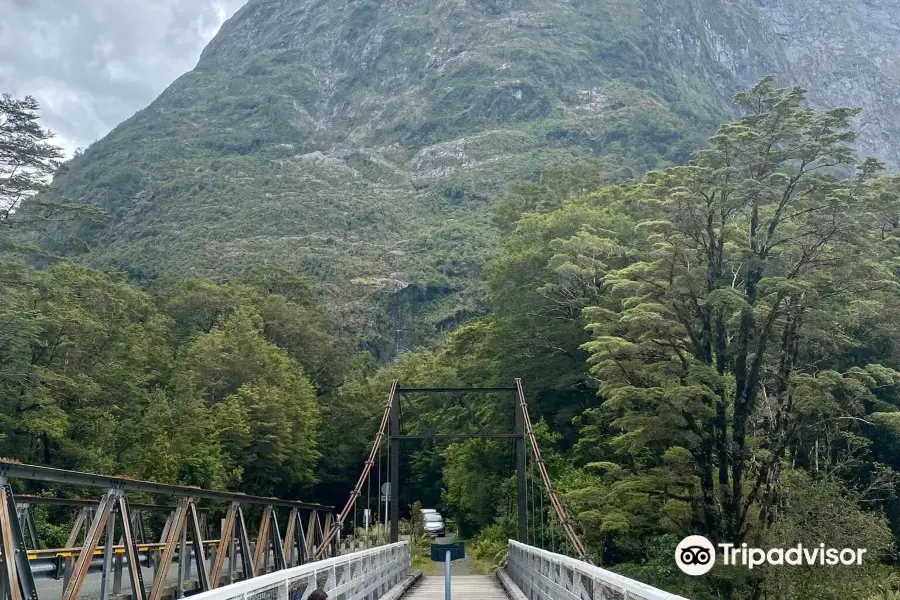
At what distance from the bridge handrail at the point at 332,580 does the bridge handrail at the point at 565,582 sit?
2586 mm

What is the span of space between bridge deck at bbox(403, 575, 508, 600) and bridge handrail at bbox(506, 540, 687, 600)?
646mm

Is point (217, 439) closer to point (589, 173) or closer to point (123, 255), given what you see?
point (589, 173)

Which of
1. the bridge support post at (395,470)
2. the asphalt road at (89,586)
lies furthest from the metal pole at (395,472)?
the asphalt road at (89,586)

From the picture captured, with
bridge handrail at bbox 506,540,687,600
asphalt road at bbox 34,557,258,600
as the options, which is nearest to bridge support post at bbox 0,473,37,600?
bridge handrail at bbox 506,540,687,600

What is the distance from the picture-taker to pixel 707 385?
2152 centimetres

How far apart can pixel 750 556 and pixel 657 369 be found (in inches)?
193

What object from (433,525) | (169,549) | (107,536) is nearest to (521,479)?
(169,549)

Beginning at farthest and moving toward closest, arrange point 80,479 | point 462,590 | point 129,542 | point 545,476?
point 545,476, point 462,590, point 129,542, point 80,479

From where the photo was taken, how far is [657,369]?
71.7ft

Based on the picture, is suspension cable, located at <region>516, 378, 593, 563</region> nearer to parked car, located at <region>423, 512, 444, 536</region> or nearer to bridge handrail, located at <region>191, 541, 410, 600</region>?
bridge handrail, located at <region>191, 541, 410, 600</region>

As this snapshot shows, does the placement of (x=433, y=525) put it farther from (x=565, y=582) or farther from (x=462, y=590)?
(x=565, y=582)

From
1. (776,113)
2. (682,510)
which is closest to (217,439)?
(682,510)

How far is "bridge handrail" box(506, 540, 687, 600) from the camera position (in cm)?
617

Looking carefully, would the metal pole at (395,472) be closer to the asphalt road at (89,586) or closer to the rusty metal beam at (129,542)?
the asphalt road at (89,586)
